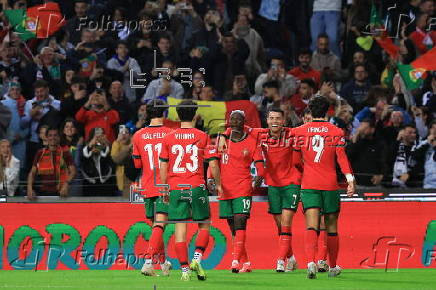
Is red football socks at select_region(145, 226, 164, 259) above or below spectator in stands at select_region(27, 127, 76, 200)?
below

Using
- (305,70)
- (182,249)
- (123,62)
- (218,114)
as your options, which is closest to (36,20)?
(123,62)

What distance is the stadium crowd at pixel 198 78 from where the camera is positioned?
19719mm

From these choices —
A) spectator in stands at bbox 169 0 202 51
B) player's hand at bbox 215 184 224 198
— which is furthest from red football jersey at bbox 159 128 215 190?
spectator in stands at bbox 169 0 202 51

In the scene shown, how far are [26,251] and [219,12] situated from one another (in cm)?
788

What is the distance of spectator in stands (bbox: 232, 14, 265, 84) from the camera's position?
23.3 m

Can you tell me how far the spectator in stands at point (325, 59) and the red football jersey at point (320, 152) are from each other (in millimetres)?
7484

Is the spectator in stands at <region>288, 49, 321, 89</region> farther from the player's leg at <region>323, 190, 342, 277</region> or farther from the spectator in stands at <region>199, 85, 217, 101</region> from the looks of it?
the player's leg at <region>323, 190, 342, 277</region>

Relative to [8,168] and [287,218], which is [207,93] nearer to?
[8,168]

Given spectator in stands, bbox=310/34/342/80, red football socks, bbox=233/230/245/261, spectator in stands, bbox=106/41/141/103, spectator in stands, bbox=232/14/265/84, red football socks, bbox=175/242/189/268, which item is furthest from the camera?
spectator in stands, bbox=232/14/265/84

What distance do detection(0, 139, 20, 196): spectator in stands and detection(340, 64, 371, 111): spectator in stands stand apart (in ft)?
20.9

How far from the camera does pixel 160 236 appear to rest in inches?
624

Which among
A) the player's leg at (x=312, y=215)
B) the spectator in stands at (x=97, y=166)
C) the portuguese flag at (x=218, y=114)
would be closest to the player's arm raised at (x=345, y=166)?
the player's leg at (x=312, y=215)

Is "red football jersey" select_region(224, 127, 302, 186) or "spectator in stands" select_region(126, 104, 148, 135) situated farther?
"spectator in stands" select_region(126, 104, 148, 135)

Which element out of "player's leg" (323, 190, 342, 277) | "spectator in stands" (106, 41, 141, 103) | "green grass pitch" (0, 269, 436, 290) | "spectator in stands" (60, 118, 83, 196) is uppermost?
"spectator in stands" (106, 41, 141, 103)
